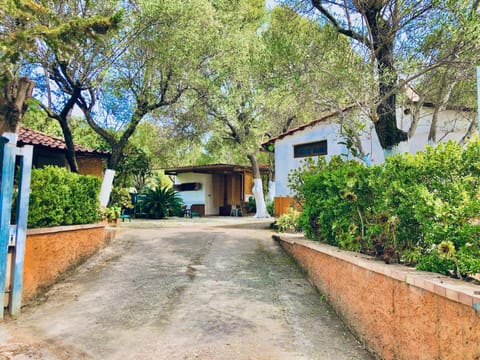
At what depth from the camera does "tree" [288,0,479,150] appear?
22.1 feet

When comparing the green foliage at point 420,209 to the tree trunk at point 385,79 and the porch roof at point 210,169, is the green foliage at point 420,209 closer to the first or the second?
the tree trunk at point 385,79

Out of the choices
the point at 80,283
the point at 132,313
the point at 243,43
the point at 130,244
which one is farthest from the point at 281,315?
the point at 243,43

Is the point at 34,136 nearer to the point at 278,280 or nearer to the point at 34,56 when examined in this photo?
the point at 34,56

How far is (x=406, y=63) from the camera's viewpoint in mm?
6895

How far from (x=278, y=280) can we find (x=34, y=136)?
35.2 feet

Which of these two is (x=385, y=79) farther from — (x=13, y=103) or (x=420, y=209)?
(x=13, y=103)

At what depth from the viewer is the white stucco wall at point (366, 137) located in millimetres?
11071

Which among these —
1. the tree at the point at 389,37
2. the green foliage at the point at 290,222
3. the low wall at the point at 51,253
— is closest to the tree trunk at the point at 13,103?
the low wall at the point at 51,253

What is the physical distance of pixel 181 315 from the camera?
14.7 ft

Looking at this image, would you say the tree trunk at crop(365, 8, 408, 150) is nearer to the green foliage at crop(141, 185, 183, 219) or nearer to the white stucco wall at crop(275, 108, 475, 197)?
the white stucco wall at crop(275, 108, 475, 197)

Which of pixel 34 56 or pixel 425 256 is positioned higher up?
pixel 34 56

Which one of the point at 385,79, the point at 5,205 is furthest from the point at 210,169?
the point at 5,205

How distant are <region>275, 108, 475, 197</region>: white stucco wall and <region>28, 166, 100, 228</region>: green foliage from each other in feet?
19.0

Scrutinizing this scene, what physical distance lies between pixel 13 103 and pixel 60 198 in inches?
70.2
